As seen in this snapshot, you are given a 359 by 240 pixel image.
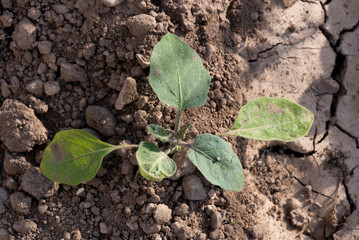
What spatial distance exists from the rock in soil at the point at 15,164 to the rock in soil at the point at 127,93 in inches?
24.8

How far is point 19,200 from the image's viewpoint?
7.25 feet

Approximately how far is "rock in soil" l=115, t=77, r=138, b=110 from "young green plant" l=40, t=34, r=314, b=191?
16cm

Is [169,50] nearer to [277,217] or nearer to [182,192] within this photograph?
[182,192]

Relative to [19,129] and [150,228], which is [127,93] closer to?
[19,129]

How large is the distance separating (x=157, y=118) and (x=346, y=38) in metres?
1.75

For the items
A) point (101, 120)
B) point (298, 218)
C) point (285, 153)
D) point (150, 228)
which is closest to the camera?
point (150, 228)

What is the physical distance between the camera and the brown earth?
2.25 m

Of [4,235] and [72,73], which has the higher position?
[72,73]

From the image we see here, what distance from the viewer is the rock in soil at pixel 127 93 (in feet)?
7.45

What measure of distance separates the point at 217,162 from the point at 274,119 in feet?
1.69

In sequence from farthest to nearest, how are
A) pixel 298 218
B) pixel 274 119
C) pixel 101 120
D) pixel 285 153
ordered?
pixel 285 153
pixel 298 218
pixel 274 119
pixel 101 120

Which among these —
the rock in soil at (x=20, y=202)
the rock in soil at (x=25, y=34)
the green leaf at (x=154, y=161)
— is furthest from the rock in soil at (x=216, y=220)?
the rock in soil at (x=25, y=34)

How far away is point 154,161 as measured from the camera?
2.10m

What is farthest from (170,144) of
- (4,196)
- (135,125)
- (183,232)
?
(4,196)
